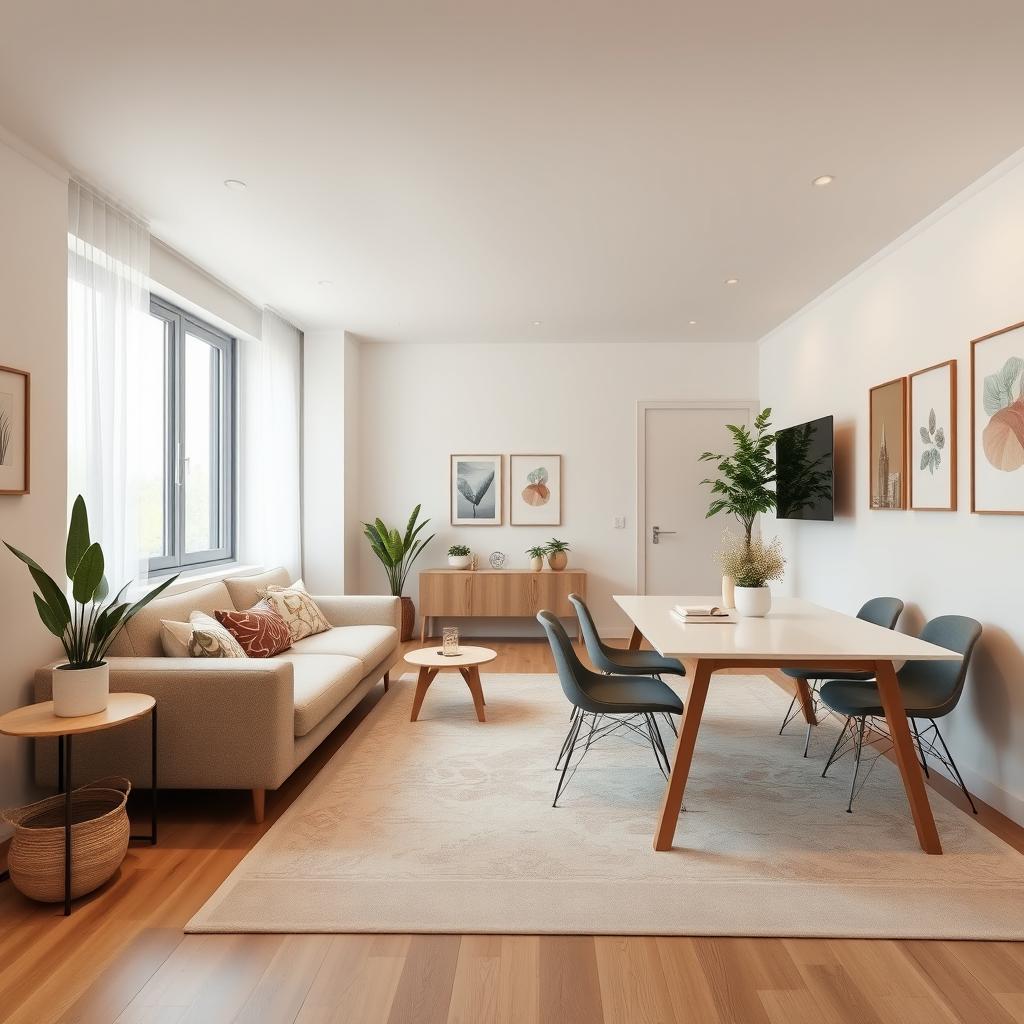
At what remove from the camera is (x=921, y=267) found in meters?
3.78

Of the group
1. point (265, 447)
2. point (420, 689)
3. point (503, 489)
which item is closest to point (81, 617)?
point (420, 689)

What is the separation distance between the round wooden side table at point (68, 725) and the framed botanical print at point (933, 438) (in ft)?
11.6

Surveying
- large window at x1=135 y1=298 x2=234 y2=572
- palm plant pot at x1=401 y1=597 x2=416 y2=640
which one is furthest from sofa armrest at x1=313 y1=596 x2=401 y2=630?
palm plant pot at x1=401 y1=597 x2=416 y2=640

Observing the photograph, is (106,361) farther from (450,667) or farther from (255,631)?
(450,667)

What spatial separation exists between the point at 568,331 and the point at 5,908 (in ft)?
17.5

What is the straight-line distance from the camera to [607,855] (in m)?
2.60

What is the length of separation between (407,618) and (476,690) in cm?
247

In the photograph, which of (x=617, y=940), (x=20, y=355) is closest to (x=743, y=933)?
(x=617, y=940)

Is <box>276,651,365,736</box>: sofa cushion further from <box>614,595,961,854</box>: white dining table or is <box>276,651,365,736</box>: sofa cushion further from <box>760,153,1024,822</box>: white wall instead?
<box>760,153,1024,822</box>: white wall

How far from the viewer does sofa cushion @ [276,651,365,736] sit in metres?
3.18

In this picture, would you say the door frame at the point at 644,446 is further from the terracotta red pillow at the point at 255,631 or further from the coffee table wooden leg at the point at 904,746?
the coffee table wooden leg at the point at 904,746

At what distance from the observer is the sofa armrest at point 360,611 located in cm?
506

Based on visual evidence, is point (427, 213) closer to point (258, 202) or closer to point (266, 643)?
point (258, 202)

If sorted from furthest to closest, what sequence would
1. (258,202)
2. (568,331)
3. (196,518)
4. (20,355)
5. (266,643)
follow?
(568,331)
(196,518)
(266,643)
(258,202)
(20,355)
